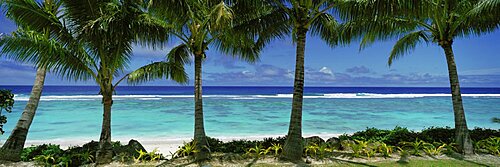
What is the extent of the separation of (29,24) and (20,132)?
2.39 metres

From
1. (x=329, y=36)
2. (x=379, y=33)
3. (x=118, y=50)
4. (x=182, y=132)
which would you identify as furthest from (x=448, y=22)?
(x=182, y=132)

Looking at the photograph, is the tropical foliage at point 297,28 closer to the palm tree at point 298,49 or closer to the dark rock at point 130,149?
the palm tree at point 298,49

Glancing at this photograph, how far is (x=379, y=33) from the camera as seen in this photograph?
725 cm

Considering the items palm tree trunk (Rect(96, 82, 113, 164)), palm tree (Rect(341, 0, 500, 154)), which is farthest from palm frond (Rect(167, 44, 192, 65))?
palm tree (Rect(341, 0, 500, 154))

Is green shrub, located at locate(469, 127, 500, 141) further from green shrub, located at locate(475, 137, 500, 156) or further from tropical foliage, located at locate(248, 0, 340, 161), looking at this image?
tropical foliage, located at locate(248, 0, 340, 161)

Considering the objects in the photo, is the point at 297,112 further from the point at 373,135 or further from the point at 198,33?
the point at 373,135

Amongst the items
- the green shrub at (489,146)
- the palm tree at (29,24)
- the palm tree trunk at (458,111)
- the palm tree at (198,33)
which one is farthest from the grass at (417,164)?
the palm tree at (29,24)

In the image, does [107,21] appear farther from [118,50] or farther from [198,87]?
[198,87]

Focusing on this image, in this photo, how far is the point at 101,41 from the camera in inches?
231

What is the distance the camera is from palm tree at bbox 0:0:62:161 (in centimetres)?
531

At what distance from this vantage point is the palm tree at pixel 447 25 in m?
6.01

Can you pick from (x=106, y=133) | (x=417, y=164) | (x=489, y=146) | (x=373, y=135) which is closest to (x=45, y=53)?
(x=106, y=133)

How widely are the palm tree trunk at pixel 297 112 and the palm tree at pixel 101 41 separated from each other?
2.98m

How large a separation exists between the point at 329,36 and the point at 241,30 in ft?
7.86
